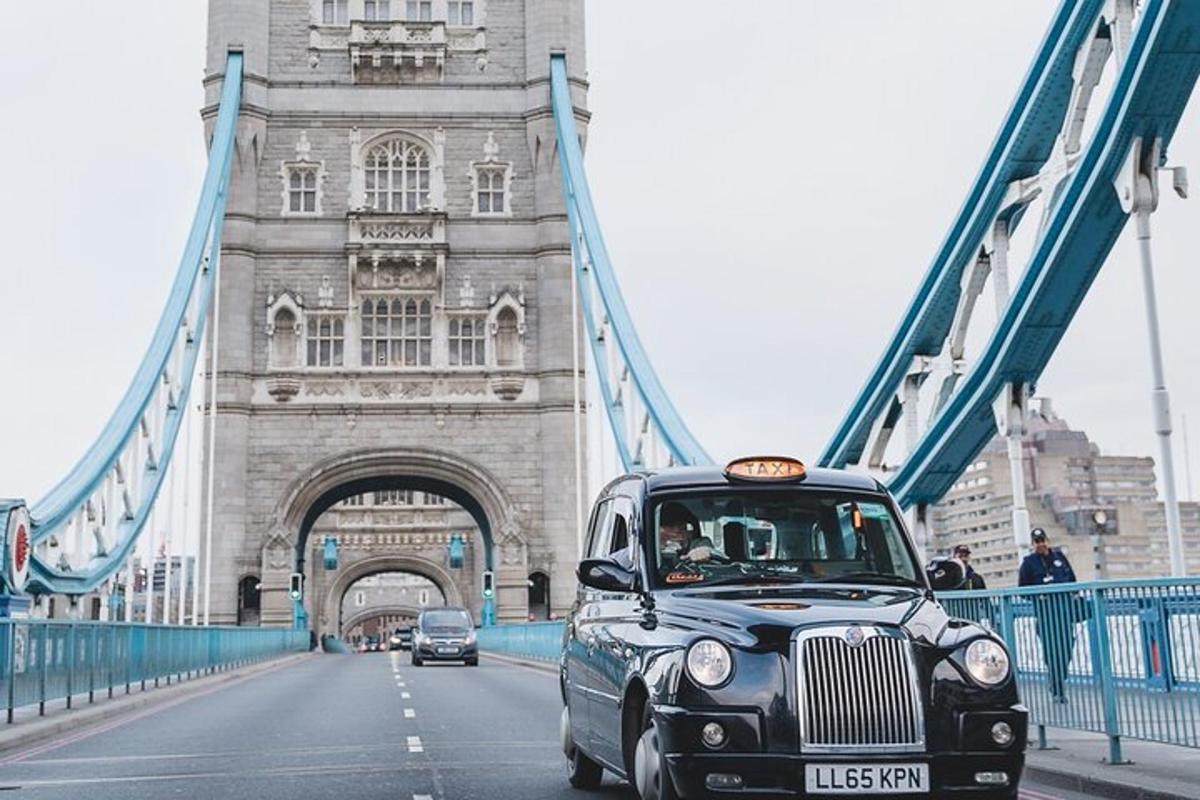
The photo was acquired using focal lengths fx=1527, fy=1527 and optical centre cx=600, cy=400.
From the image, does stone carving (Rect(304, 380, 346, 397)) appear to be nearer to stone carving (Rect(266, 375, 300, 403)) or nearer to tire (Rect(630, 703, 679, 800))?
stone carving (Rect(266, 375, 300, 403))

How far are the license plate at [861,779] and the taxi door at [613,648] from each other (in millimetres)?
1252

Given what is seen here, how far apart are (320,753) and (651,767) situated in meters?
5.38

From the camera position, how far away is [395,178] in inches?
1806

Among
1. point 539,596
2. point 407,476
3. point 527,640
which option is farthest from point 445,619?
point 407,476

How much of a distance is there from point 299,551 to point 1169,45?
35.4 m

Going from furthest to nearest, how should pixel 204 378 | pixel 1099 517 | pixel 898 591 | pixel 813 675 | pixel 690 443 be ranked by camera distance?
pixel 204 378
pixel 690 443
pixel 1099 517
pixel 898 591
pixel 813 675

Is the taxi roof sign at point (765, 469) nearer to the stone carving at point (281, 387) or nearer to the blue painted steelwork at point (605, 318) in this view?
the blue painted steelwork at point (605, 318)

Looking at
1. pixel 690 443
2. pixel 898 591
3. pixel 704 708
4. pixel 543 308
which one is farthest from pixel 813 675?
pixel 543 308

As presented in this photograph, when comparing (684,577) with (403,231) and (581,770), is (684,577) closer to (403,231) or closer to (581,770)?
(581,770)

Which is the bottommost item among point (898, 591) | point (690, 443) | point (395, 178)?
point (898, 591)

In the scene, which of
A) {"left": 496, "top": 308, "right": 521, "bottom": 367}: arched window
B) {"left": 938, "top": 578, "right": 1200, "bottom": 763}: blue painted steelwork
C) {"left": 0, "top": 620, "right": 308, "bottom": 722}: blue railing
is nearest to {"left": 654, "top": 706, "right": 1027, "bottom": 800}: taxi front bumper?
{"left": 938, "top": 578, "right": 1200, "bottom": 763}: blue painted steelwork

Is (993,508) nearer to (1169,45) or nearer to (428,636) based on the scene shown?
(428,636)

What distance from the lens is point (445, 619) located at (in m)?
33.8

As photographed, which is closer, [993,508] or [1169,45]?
[1169,45]
